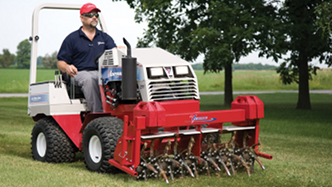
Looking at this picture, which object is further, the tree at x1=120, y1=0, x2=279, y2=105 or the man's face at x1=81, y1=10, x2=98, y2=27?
the tree at x1=120, y1=0, x2=279, y2=105

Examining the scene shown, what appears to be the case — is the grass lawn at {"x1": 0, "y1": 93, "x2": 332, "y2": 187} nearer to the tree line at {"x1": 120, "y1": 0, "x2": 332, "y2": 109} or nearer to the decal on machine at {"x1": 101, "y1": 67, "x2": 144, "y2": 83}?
the decal on machine at {"x1": 101, "y1": 67, "x2": 144, "y2": 83}

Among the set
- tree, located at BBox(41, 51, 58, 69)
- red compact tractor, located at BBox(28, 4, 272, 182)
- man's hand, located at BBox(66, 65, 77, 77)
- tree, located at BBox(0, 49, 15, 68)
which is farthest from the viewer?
tree, located at BBox(0, 49, 15, 68)

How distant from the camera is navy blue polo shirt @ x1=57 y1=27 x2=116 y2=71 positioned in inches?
277

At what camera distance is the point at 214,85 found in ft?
147

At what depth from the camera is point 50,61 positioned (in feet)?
26.4

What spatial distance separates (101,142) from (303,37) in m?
13.0

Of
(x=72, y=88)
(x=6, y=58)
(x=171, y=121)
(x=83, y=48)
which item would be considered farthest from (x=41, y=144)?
(x=6, y=58)

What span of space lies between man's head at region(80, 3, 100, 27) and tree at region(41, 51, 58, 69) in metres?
1.13

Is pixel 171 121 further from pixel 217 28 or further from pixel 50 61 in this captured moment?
pixel 217 28

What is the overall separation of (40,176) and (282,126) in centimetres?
888

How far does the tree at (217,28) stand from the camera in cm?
1560

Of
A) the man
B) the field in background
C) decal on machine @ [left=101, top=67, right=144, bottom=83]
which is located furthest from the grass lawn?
the field in background

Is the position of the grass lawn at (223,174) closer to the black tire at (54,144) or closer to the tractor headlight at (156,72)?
the black tire at (54,144)

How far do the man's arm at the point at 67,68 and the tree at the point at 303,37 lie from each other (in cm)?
1115
